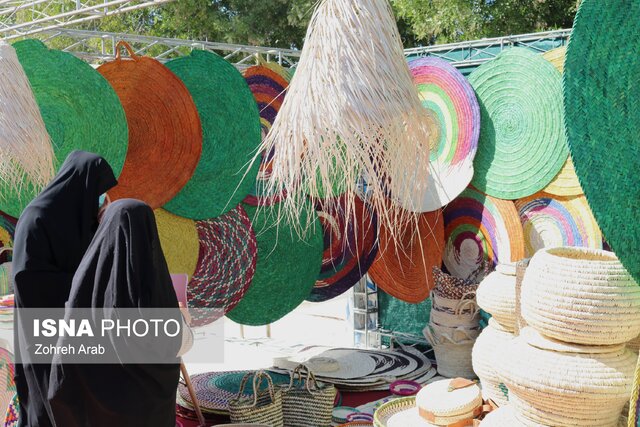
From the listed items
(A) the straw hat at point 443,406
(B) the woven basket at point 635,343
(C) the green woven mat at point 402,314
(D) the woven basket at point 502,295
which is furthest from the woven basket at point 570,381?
(C) the green woven mat at point 402,314

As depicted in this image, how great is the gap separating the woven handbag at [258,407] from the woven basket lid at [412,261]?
1339mm

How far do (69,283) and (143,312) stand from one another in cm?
40

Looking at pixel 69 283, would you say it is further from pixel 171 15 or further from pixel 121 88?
pixel 171 15

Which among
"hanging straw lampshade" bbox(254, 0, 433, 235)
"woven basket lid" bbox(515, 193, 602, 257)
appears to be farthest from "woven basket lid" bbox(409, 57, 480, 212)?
"hanging straw lampshade" bbox(254, 0, 433, 235)

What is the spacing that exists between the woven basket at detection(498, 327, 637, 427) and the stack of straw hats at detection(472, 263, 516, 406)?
0.96 meters

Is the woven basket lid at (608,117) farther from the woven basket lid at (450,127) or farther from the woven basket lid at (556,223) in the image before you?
the woven basket lid at (450,127)

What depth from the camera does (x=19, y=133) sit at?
320cm

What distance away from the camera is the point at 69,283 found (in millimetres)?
2025

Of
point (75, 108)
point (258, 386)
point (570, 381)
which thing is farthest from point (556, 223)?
point (75, 108)

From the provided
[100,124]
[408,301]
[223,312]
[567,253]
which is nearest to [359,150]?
[567,253]

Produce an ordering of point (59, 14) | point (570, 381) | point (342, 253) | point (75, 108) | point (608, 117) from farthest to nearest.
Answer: point (59, 14) < point (342, 253) < point (75, 108) < point (570, 381) < point (608, 117)

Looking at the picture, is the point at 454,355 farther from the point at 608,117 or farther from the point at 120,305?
the point at 608,117

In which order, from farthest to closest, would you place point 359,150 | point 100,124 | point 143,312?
point 100,124
point 359,150
point 143,312

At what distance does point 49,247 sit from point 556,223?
8.44ft
